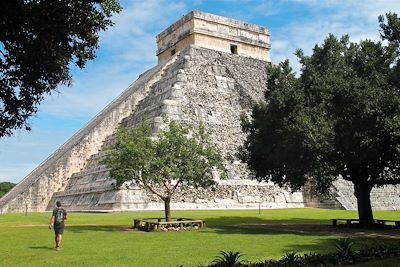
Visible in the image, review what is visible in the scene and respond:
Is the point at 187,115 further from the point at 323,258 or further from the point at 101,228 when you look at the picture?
the point at 323,258

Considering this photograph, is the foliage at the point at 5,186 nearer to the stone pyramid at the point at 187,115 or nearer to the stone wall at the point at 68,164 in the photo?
the stone wall at the point at 68,164

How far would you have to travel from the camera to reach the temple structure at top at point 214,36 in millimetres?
37750

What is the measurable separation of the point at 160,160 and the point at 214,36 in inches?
919

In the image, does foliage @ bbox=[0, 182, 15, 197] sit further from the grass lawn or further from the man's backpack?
the man's backpack

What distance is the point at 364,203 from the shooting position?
57.0ft

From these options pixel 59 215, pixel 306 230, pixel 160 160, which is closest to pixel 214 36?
pixel 160 160

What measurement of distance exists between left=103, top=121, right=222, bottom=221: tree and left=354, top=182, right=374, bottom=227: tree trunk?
520 cm

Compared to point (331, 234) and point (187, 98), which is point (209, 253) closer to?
point (331, 234)

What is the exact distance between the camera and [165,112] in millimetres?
29031

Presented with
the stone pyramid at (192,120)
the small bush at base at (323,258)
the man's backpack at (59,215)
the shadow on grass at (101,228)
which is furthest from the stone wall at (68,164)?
the small bush at base at (323,258)

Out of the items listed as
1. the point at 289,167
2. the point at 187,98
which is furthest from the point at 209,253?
the point at 187,98

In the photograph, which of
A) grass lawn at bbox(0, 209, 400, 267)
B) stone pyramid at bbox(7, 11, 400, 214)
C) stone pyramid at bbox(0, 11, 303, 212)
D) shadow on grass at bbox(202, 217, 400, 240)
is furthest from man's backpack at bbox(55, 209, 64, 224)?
stone pyramid at bbox(0, 11, 303, 212)

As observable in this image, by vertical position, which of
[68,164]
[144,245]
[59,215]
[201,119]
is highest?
[201,119]

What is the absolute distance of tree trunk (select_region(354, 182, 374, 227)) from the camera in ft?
56.3
